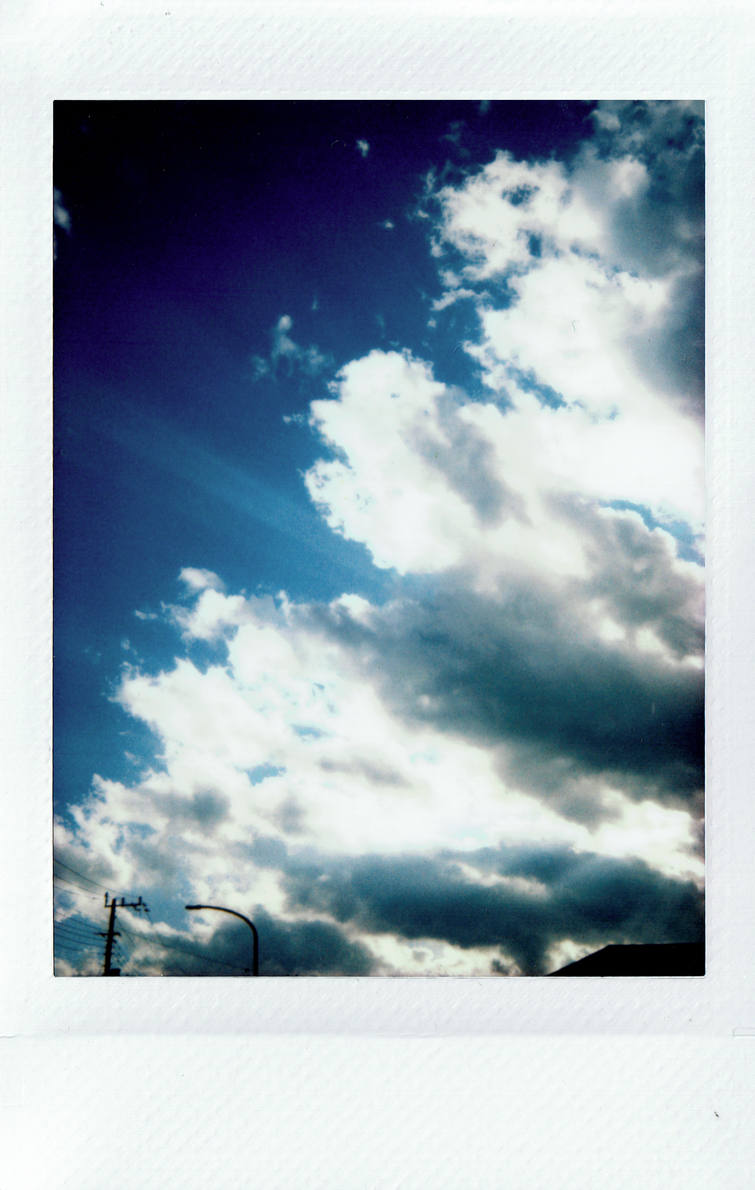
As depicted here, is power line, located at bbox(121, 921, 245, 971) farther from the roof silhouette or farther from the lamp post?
the roof silhouette

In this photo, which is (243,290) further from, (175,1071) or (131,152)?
(175,1071)

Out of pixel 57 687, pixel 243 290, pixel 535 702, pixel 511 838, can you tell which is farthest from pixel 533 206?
pixel 57 687

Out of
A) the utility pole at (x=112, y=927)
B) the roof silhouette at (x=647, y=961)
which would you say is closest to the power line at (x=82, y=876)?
the utility pole at (x=112, y=927)

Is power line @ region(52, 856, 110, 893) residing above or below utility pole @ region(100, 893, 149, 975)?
above

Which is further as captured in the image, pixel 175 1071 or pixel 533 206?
pixel 533 206

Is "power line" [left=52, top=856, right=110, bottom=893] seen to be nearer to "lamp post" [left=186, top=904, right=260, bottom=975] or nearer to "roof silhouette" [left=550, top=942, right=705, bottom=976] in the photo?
"lamp post" [left=186, top=904, right=260, bottom=975]

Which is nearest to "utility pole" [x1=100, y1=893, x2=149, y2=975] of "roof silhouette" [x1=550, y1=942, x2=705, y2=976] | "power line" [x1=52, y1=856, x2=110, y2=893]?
"power line" [x1=52, y1=856, x2=110, y2=893]

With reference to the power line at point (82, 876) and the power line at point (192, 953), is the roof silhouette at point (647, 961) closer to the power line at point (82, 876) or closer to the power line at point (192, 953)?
the power line at point (192, 953)

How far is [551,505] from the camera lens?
66.4 inches

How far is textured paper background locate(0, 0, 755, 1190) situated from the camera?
1605 millimetres

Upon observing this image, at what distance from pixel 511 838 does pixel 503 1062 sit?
0.46 metres

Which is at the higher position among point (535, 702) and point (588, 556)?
point (588, 556)
